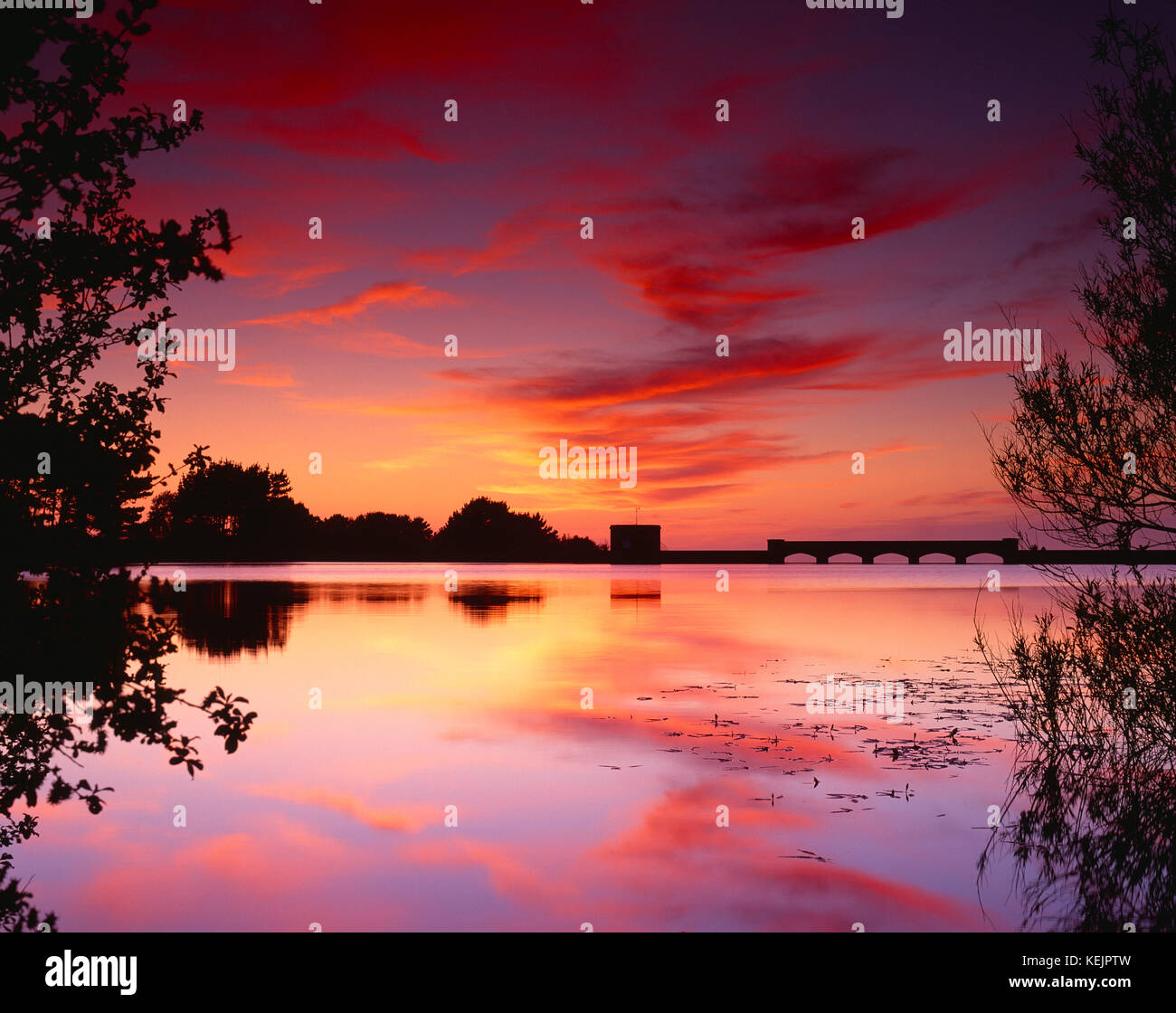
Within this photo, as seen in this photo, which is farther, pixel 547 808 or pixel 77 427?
pixel 547 808

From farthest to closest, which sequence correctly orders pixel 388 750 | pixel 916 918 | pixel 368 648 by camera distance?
pixel 368 648 < pixel 388 750 < pixel 916 918

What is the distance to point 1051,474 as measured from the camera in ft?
57.5

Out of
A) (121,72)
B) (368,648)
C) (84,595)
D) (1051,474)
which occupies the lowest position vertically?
(368,648)

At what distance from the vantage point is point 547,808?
14.9 m

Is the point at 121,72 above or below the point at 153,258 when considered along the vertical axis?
above

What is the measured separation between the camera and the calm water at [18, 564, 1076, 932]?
1086 centimetres

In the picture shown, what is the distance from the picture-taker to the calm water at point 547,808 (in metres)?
10.9

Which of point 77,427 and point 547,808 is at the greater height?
point 77,427

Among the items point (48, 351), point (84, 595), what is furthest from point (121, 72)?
point (84, 595)

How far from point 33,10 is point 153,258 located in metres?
2.37

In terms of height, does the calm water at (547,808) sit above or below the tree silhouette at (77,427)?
below

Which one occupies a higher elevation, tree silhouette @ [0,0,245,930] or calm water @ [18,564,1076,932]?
tree silhouette @ [0,0,245,930]
